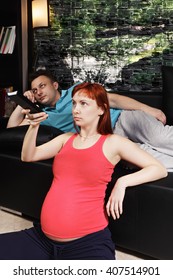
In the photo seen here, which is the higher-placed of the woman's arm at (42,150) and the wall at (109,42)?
the wall at (109,42)

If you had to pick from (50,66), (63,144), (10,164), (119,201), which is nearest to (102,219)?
(119,201)

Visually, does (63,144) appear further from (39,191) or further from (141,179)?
(39,191)

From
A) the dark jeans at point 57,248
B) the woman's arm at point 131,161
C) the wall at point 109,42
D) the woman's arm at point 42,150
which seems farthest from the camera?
the wall at point 109,42

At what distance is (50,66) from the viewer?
419cm

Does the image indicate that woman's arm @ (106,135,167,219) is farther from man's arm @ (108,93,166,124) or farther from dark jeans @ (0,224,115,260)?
man's arm @ (108,93,166,124)

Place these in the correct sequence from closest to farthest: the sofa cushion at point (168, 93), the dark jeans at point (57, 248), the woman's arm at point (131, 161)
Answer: the dark jeans at point (57, 248) → the woman's arm at point (131, 161) → the sofa cushion at point (168, 93)

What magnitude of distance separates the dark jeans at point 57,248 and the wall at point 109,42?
2612mm

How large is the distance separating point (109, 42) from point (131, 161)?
2620mm

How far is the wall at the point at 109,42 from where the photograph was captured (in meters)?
3.66

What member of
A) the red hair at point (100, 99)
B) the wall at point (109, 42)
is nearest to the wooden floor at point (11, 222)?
the red hair at point (100, 99)

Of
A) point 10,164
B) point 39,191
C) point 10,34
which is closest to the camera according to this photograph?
point 39,191

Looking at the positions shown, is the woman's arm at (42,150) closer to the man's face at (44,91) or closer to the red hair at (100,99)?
the red hair at (100,99)
